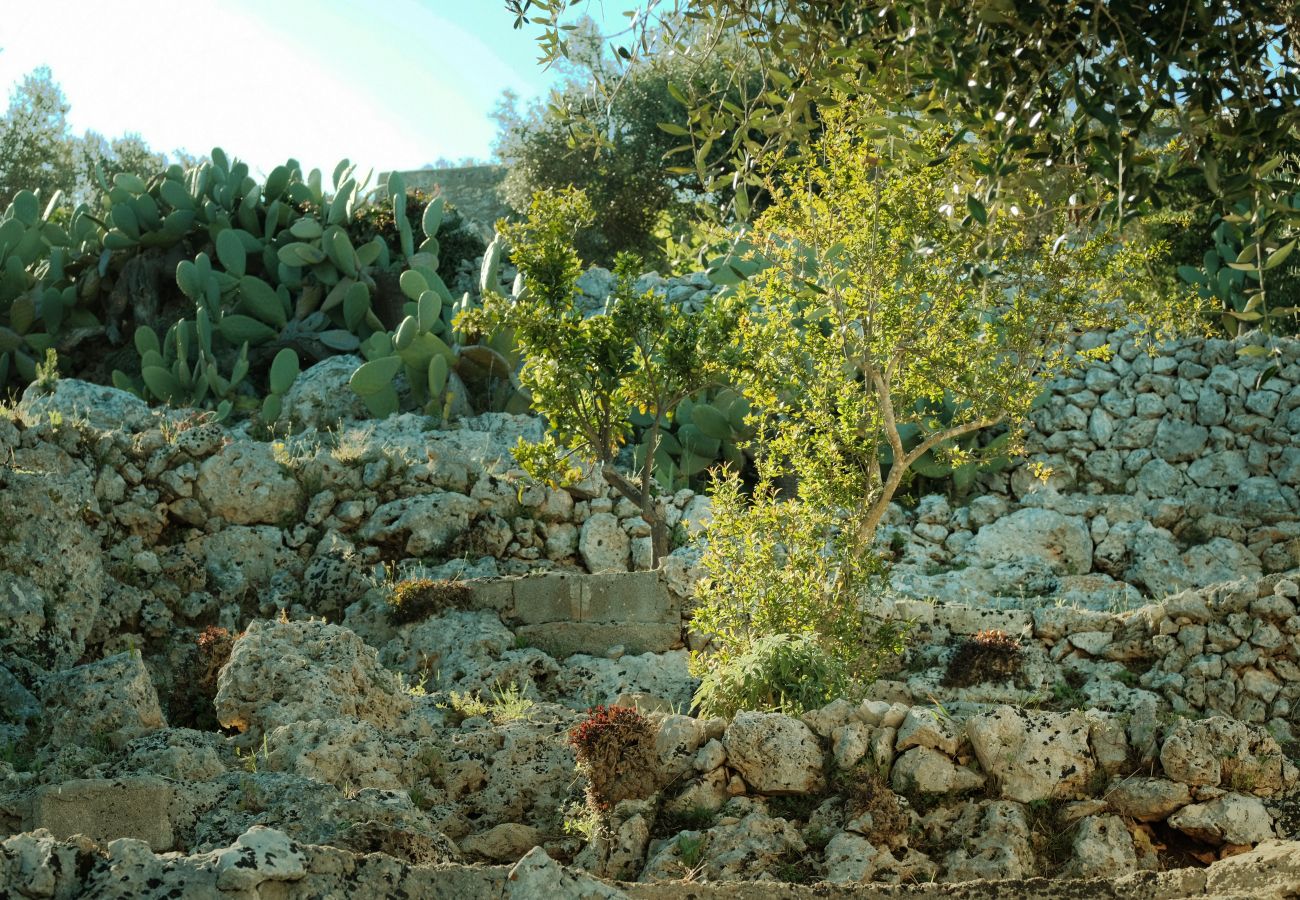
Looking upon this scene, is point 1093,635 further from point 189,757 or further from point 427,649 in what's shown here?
point 189,757

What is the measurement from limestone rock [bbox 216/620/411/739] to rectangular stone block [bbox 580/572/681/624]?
3.07 metres

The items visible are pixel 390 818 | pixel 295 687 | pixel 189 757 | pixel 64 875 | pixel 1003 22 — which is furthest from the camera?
pixel 295 687

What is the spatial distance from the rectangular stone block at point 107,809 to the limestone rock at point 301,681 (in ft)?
6.25

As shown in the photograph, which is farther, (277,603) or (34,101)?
(34,101)

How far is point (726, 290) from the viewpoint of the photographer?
1792cm

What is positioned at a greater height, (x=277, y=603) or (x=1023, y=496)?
(x=1023, y=496)

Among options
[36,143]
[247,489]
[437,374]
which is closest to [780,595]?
[247,489]

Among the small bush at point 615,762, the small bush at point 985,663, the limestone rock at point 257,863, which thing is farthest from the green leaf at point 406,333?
the limestone rock at point 257,863

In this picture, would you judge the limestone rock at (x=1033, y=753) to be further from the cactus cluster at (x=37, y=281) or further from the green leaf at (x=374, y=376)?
the cactus cluster at (x=37, y=281)

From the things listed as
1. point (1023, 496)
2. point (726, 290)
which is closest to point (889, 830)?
point (1023, 496)

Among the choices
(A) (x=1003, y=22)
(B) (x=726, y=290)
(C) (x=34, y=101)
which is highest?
(C) (x=34, y=101)

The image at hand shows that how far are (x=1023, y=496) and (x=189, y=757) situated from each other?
36.8ft

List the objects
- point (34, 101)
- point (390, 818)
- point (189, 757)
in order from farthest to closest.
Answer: point (34, 101) < point (189, 757) < point (390, 818)

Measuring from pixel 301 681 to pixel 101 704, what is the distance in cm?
131
